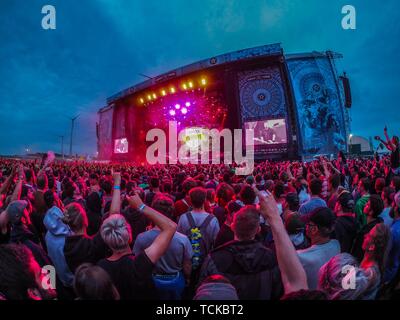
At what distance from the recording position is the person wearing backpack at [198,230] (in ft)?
11.9

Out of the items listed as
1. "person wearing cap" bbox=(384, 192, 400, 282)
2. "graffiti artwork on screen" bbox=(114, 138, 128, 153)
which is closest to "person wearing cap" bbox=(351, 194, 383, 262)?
"person wearing cap" bbox=(384, 192, 400, 282)

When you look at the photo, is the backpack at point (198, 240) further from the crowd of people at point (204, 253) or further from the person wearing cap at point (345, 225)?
the person wearing cap at point (345, 225)

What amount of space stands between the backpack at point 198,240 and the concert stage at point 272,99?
2640 centimetres

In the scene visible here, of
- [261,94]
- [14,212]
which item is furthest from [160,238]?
[261,94]

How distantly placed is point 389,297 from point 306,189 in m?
4.56

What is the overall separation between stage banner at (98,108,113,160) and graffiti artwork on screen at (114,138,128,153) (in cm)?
173

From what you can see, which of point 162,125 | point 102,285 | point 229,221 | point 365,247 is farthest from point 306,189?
point 162,125

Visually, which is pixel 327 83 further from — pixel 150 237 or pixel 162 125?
pixel 150 237

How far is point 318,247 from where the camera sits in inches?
106

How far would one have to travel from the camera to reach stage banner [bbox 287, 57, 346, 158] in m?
28.4

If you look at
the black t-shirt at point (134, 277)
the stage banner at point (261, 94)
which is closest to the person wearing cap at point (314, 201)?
the black t-shirt at point (134, 277)

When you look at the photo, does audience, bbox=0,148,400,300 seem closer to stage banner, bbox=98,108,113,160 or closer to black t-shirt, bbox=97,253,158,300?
black t-shirt, bbox=97,253,158,300

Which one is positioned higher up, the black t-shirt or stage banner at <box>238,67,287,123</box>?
stage banner at <box>238,67,287,123</box>
